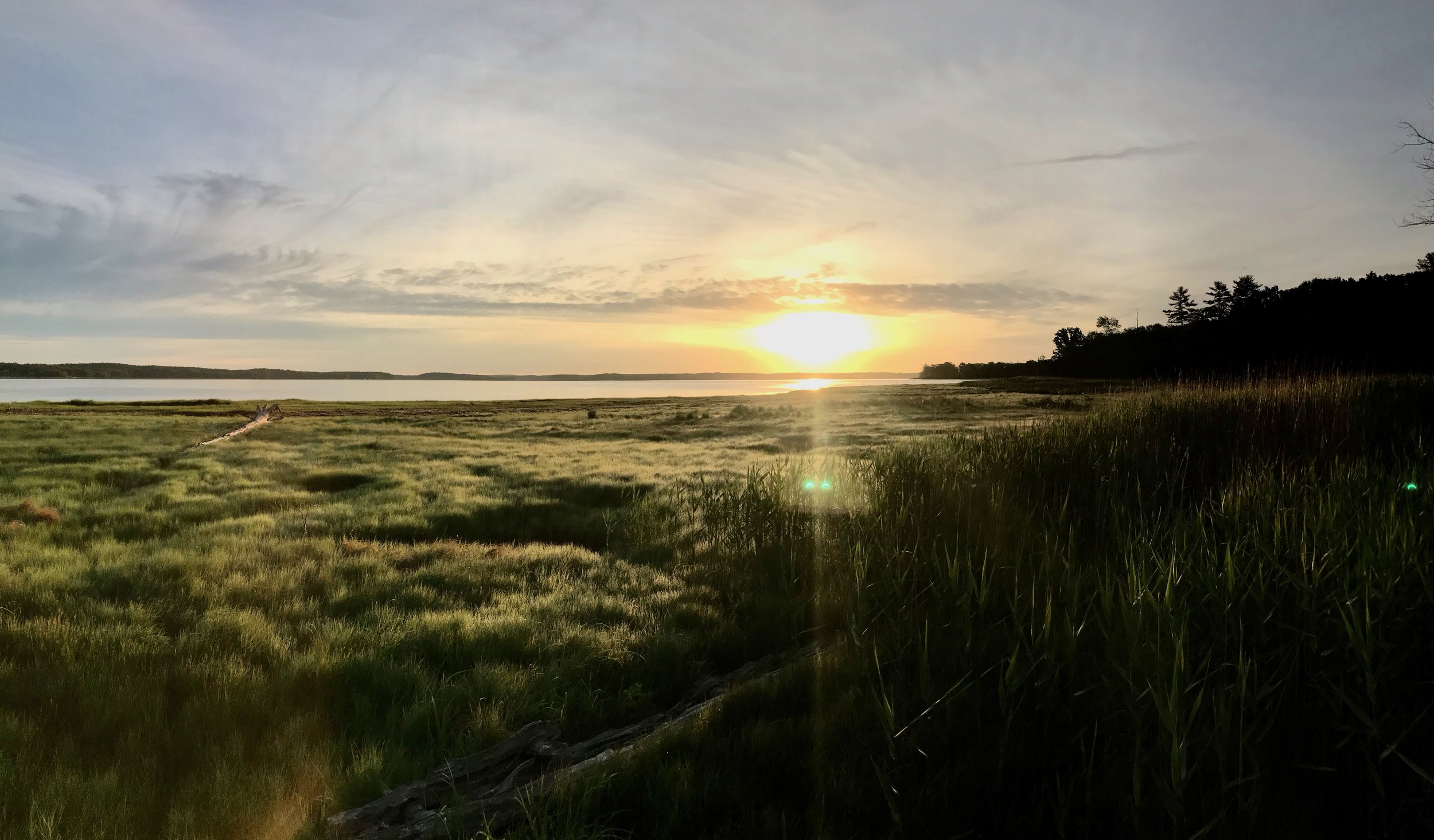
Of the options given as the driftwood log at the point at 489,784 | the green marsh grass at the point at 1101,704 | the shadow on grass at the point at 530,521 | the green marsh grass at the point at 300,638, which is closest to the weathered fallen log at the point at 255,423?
the green marsh grass at the point at 300,638

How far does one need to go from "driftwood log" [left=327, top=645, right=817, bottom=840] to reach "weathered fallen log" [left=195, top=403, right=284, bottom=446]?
89.1 feet

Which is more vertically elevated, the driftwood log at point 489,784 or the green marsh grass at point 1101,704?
the green marsh grass at point 1101,704

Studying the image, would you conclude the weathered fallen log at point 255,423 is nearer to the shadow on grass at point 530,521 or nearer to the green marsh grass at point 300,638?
the green marsh grass at point 300,638

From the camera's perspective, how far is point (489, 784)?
3814 millimetres

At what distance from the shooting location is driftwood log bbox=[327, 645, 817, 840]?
3.26 metres

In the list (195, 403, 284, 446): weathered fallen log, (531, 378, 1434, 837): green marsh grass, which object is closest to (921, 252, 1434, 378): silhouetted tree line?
(531, 378, 1434, 837): green marsh grass

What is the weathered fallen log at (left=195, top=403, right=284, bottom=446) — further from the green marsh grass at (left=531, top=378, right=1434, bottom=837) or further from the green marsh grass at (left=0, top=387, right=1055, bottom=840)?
the green marsh grass at (left=531, top=378, right=1434, bottom=837)

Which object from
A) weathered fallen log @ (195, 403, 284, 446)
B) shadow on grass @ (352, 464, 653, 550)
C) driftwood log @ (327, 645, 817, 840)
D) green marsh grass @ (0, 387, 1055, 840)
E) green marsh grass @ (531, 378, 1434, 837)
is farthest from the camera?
weathered fallen log @ (195, 403, 284, 446)

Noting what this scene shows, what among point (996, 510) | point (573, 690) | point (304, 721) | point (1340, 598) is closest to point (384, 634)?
point (304, 721)

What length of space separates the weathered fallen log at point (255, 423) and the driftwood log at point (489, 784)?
2715 cm

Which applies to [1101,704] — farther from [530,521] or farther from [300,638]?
[530,521]

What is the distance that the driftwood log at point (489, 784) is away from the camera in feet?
10.7

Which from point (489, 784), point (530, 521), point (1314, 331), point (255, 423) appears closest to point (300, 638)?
point (489, 784)

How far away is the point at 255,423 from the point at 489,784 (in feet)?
126
